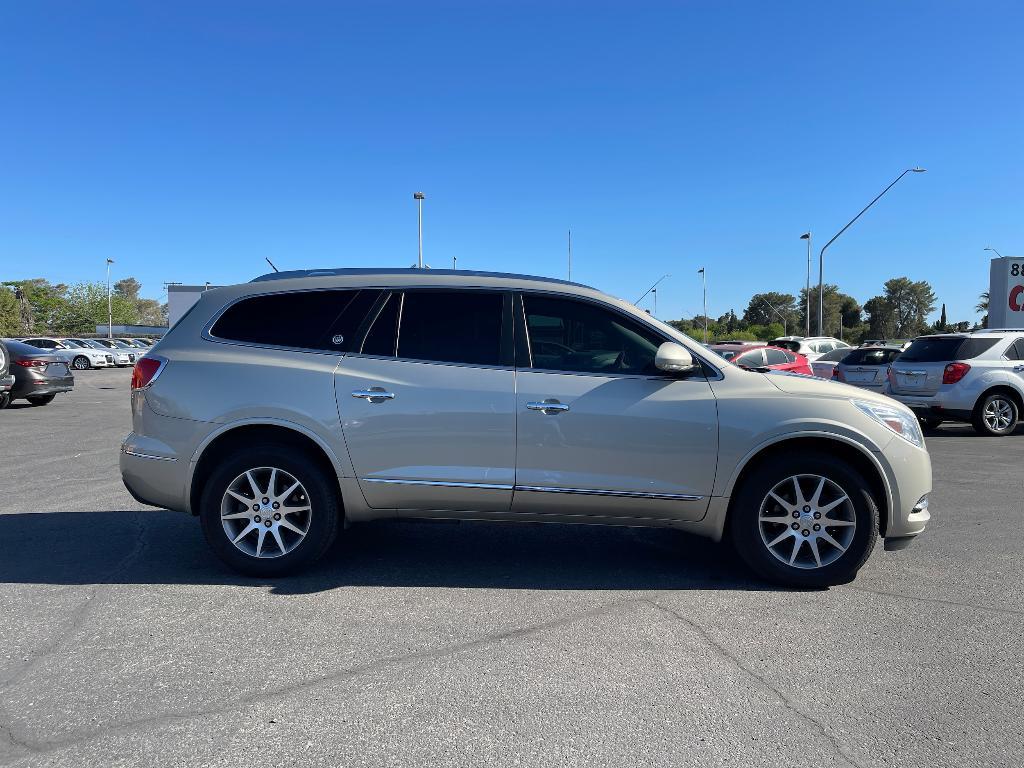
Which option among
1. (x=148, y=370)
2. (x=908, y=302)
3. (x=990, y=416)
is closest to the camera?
(x=148, y=370)

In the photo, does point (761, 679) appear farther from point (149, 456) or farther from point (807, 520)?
point (149, 456)

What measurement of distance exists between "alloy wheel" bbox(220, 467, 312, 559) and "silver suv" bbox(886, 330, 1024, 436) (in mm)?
11151

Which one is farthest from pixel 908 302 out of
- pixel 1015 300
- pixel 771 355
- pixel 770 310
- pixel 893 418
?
pixel 893 418

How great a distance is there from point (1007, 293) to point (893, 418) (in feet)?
82.2

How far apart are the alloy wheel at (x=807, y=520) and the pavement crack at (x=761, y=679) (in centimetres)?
82

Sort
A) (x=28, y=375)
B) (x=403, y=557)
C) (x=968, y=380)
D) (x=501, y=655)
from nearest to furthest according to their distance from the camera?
(x=501, y=655) < (x=403, y=557) < (x=968, y=380) < (x=28, y=375)

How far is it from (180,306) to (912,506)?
34563 mm

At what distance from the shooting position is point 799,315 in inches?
4090

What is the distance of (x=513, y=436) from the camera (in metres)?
4.40

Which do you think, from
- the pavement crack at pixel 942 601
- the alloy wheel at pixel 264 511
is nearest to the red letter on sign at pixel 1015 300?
the pavement crack at pixel 942 601

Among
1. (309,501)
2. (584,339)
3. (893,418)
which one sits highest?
(584,339)

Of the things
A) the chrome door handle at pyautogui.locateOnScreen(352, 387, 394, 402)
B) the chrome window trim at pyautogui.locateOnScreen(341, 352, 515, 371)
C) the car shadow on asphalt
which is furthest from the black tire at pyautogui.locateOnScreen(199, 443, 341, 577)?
the chrome window trim at pyautogui.locateOnScreen(341, 352, 515, 371)

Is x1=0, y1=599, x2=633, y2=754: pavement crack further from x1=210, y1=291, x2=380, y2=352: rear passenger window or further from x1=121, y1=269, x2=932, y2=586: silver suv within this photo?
x1=210, y1=291, x2=380, y2=352: rear passenger window

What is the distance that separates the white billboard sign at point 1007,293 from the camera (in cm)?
2495
